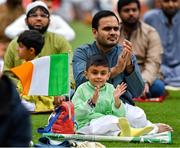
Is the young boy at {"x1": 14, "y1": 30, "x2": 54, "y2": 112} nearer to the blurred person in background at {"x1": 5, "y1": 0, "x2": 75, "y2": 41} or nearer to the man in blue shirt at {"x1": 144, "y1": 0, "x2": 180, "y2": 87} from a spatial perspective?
the blurred person in background at {"x1": 5, "y1": 0, "x2": 75, "y2": 41}

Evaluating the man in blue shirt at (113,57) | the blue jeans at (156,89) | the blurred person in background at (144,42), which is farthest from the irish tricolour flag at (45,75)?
the blue jeans at (156,89)

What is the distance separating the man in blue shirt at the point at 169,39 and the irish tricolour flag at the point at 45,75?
193 inches

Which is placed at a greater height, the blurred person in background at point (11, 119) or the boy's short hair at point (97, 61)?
the boy's short hair at point (97, 61)

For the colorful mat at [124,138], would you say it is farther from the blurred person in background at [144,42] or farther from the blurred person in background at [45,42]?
the blurred person in background at [144,42]

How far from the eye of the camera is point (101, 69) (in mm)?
9398

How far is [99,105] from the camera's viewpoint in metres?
9.41

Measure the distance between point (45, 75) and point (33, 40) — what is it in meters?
1.47

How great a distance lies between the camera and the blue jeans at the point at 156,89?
13.2 metres

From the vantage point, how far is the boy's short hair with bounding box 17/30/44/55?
11.1m

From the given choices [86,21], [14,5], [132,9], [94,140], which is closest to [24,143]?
[94,140]

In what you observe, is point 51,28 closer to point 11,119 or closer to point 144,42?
point 144,42

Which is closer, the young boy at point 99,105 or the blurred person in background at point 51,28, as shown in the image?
the young boy at point 99,105

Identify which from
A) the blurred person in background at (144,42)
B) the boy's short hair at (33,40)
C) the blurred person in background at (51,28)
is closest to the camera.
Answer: the boy's short hair at (33,40)

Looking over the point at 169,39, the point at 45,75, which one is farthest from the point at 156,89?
the point at 45,75
